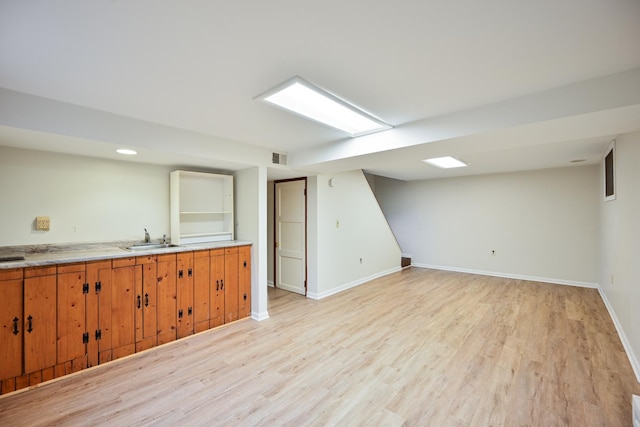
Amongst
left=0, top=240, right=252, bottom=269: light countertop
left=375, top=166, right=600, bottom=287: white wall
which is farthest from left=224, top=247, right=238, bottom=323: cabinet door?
left=375, top=166, right=600, bottom=287: white wall

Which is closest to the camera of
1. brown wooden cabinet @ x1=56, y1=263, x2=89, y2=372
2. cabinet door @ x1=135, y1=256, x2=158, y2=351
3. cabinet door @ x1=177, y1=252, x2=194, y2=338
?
brown wooden cabinet @ x1=56, y1=263, x2=89, y2=372

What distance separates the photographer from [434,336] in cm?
325

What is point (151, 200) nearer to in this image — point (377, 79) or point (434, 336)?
point (377, 79)

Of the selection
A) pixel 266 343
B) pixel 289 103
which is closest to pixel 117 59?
pixel 289 103

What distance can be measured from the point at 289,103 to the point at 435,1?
4.01 ft

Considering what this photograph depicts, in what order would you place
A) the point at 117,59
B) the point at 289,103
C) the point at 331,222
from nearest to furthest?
the point at 117,59 < the point at 289,103 < the point at 331,222

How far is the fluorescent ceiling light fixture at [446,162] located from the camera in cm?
452

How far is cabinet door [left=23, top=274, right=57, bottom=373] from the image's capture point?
229cm

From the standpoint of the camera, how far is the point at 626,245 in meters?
2.85

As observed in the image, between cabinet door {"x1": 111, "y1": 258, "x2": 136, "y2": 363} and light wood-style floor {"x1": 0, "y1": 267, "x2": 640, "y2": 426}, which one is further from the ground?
cabinet door {"x1": 111, "y1": 258, "x2": 136, "y2": 363}

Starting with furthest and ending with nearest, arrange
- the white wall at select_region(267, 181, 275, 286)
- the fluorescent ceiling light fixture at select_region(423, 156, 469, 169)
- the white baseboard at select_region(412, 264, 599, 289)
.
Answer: the white wall at select_region(267, 181, 275, 286), the white baseboard at select_region(412, 264, 599, 289), the fluorescent ceiling light fixture at select_region(423, 156, 469, 169)

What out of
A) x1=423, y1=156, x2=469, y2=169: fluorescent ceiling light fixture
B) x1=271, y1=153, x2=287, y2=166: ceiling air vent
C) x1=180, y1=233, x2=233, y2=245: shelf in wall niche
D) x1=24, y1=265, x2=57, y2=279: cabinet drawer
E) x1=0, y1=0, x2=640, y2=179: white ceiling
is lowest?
x1=24, y1=265, x2=57, y2=279: cabinet drawer

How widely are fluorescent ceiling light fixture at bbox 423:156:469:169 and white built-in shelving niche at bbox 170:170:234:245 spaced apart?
3.29 metres

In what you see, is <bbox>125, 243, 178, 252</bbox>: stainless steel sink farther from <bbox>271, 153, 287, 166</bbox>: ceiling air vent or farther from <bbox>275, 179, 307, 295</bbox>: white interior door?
<bbox>275, 179, 307, 295</bbox>: white interior door
